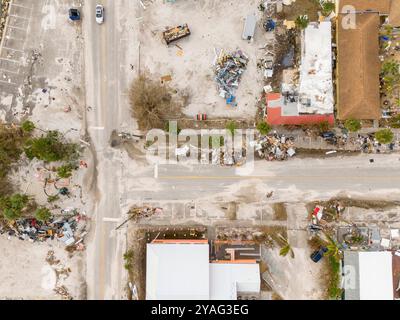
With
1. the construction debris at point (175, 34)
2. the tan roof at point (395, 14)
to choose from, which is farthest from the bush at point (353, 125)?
the construction debris at point (175, 34)

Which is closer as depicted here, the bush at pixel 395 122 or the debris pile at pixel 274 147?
the bush at pixel 395 122

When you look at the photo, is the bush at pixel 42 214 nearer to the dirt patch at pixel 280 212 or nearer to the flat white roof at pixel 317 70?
the dirt patch at pixel 280 212

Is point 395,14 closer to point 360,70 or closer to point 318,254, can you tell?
point 360,70

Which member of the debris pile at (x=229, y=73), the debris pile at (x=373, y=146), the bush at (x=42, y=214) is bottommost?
the bush at (x=42, y=214)

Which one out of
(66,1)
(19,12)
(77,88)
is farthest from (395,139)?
(19,12)

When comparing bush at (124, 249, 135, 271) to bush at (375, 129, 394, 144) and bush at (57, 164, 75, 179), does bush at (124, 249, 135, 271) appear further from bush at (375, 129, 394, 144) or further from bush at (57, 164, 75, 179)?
bush at (375, 129, 394, 144)
